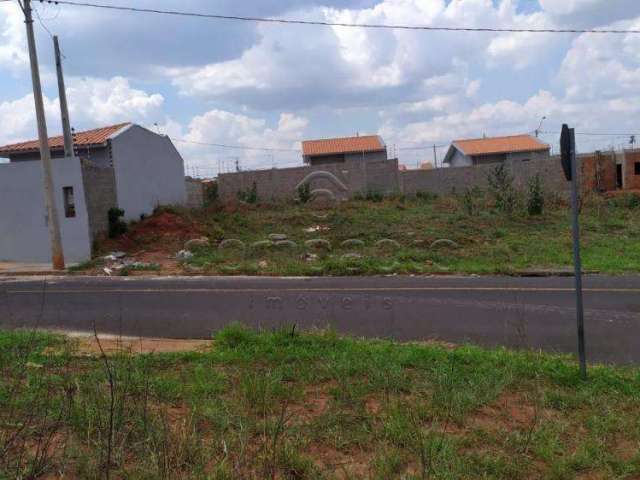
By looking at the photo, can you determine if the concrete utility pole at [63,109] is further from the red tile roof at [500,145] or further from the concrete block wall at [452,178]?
the red tile roof at [500,145]

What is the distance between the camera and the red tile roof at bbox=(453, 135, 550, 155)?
178 ft

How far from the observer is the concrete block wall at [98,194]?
21.0 m

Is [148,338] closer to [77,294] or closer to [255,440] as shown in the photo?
[255,440]

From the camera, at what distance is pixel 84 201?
20766mm

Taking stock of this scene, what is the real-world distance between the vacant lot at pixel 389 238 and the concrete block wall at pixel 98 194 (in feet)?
2.82

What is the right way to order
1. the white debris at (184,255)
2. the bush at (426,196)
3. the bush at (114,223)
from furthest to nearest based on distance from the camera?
the bush at (426,196)
the bush at (114,223)
the white debris at (184,255)

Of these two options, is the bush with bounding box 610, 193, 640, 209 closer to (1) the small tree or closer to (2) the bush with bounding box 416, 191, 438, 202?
(1) the small tree

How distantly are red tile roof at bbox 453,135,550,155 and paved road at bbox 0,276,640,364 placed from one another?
137 ft

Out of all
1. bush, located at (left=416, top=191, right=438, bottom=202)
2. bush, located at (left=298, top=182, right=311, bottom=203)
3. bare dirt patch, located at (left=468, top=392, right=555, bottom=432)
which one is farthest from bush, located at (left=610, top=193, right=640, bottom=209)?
bare dirt patch, located at (left=468, top=392, right=555, bottom=432)

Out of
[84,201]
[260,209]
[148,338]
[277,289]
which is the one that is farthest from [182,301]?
[260,209]

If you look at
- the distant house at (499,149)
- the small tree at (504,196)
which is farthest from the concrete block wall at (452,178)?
the distant house at (499,149)

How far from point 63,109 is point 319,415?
21214 mm

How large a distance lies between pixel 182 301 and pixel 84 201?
10.3 meters

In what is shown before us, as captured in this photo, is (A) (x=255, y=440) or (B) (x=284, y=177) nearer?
(A) (x=255, y=440)
